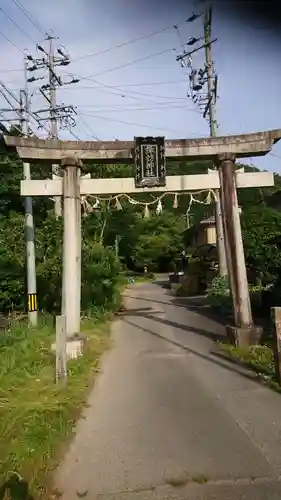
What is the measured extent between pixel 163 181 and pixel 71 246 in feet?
9.14

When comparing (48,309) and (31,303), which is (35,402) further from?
(48,309)

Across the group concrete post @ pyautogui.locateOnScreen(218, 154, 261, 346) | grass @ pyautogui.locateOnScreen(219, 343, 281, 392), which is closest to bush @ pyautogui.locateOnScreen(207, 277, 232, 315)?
concrete post @ pyautogui.locateOnScreen(218, 154, 261, 346)

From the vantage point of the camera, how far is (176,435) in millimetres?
5637

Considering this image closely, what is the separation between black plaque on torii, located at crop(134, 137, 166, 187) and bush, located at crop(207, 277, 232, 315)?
24.2 ft

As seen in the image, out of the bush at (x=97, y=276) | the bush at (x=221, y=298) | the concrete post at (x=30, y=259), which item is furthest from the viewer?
the bush at (x=221, y=298)

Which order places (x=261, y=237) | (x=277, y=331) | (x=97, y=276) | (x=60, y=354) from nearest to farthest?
(x=277, y=331) → (x=60, y=354) → (x=97, y=276) → (x=261, y=237)

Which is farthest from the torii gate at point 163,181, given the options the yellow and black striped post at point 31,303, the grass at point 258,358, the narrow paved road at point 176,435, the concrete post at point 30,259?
the yellow and black striped post at point 31,303

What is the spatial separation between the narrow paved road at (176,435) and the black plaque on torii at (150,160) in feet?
14.3

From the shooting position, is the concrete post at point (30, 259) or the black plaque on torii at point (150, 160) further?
the concrete post at point (30, 259)

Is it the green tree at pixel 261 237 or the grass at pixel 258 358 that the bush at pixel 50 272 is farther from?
the grass at pixel 258 358

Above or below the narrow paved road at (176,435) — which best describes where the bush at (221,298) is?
above

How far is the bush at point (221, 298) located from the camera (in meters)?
18.3

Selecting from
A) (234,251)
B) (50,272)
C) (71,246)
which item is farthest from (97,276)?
(234,251)

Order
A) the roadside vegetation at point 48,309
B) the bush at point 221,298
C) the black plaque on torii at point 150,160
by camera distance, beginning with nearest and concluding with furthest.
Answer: the roadside vegetation at point 48,309
the black plaque on torii at point 150,160
the bush at point 221,298
